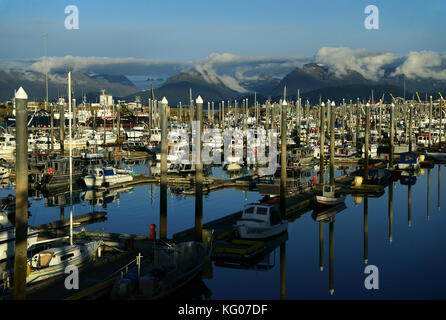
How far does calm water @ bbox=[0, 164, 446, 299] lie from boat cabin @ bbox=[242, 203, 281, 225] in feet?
5.98

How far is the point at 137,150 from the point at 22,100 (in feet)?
238

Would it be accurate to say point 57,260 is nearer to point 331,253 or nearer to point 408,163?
point 331,253

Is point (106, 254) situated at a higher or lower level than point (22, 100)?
lower

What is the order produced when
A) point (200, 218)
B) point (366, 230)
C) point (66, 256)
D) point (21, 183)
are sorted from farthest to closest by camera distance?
point (366, 230) → point (200, 218) → point (66, 256) → point (21, 183)

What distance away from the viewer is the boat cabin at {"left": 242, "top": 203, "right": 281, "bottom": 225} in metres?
30.9

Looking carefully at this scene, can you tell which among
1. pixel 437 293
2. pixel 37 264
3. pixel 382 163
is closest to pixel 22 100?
pixel 37 264

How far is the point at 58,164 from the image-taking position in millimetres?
55781

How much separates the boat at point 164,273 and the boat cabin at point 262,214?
16.6 feet

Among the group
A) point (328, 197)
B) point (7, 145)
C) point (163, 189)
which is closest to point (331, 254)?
point (163, 189)

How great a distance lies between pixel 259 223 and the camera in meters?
30.5

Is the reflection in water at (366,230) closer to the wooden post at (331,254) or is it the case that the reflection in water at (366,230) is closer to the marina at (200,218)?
the marina at (200,218)

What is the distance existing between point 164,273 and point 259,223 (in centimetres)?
966

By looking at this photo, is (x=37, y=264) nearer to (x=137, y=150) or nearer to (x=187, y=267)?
(x=187, y=267)

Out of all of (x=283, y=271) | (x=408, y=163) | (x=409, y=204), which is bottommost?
(x=283, y=271)
